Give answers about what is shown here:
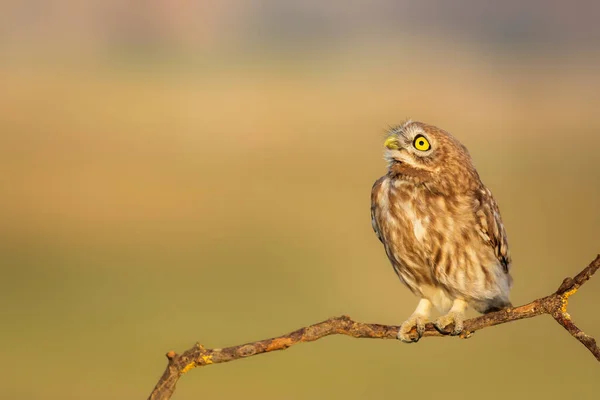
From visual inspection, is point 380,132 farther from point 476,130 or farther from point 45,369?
point 476,130

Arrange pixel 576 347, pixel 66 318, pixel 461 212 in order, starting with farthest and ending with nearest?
1. pixel 66 318
2. pixel 576 347
3. pixel 461 212

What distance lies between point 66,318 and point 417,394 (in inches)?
322

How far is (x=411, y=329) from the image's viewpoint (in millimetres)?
5473

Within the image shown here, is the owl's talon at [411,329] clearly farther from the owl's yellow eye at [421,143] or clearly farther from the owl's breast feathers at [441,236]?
the owl's yellow eye at [421,143]

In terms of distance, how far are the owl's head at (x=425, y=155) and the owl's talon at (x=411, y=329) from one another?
0.75 meters

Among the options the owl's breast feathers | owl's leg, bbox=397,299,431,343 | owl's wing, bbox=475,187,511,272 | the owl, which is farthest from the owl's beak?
owl's leg, bbox=397,299,431,343

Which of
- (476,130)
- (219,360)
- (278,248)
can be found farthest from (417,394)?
(476,130)

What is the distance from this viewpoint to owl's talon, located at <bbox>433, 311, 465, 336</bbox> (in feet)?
17.4

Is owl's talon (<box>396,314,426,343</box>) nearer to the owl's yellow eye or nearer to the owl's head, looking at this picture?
the owl's head

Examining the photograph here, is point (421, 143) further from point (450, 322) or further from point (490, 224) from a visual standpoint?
point (450, 322)

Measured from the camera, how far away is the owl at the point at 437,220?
5.67 m

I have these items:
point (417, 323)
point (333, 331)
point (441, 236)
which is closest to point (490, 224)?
point (441, 236)

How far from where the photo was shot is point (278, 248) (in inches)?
→ 1046

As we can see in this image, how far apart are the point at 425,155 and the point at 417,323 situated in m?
0.91
